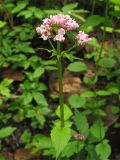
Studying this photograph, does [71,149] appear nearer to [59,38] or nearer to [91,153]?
[91,153]

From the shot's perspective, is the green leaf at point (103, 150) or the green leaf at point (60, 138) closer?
the green leaf at point (60, 138)

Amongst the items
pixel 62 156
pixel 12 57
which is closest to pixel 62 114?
pixel 62 156

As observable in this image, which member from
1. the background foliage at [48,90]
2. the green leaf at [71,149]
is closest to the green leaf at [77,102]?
the background foliage at [48,90]

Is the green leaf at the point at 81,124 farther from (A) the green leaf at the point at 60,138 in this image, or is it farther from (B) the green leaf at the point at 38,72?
(B) the green leaf at the point at 38,72

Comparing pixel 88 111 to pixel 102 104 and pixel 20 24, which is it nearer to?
pixel 102 104

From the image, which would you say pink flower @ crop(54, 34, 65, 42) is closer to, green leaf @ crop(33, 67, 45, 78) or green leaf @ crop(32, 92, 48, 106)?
green leaf @ crop(32, 92, 48, 106)

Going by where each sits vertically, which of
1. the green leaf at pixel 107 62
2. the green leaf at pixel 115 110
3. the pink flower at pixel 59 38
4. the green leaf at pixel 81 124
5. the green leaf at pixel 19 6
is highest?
Result: the pink flower at pixel 59 38
